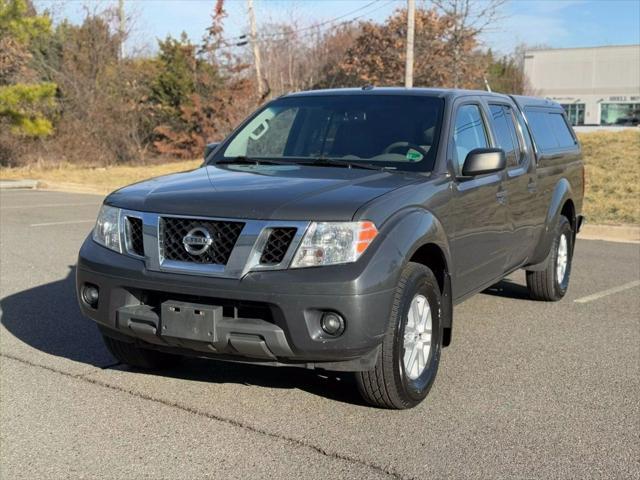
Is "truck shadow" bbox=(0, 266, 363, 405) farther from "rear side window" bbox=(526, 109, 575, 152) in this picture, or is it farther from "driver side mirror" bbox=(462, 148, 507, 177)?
"rear side window" bbox=(526, 109, 575, 152)

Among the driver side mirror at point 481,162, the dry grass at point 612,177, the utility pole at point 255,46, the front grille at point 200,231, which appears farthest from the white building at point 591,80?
the front grille at point 200,231

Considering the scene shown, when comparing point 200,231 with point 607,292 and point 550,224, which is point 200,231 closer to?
point 550,224

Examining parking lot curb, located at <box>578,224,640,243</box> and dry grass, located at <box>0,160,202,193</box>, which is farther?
dry grass, located at <box>0,160,202,193</box>

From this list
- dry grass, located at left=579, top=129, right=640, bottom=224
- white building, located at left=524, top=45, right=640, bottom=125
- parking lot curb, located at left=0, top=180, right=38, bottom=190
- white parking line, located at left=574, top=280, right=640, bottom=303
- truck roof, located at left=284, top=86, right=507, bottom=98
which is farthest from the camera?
white building, located at left=524, top=45, right=640, bottom=125

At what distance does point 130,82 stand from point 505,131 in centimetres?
2771

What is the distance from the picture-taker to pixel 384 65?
119 feet

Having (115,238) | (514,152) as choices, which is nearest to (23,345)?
(115,238)

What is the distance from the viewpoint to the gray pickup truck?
12.1 feet

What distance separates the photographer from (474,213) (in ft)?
16.4

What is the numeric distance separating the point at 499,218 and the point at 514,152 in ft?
2.70

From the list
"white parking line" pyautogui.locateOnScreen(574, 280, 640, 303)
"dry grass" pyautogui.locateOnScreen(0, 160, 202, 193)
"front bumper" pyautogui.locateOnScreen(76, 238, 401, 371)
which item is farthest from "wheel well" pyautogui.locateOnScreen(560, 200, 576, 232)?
"dry grass" pyautogui.locateOnScreen(0, 160, 202, 193)

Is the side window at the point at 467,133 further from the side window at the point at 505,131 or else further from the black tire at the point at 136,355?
the black tire at the point at 136,355

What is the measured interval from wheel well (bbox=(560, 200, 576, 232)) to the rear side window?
1.86 feet

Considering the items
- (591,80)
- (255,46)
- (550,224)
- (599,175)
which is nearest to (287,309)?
(550,224)
